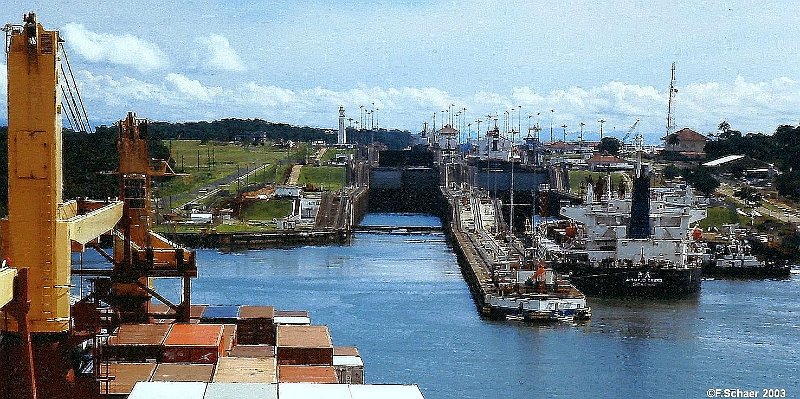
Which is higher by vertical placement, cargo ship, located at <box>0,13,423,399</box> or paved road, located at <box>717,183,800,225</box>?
cargo ship, located at <box>0,13,423,399</box>

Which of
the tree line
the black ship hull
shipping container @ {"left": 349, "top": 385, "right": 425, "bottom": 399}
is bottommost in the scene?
the black ship hull

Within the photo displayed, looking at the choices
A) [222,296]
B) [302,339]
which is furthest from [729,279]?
[302,339]

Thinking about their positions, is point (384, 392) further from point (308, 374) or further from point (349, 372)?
point (349, 372)

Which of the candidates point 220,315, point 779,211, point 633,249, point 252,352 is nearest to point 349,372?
point 252,352

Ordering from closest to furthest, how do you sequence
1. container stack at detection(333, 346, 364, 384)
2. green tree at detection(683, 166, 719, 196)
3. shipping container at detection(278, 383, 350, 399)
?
shipping container at detection(278, 383, 350, 399) < container stack at detection(333, 346, 364, 384) < green tree at detection(683, 166, 719, 196)

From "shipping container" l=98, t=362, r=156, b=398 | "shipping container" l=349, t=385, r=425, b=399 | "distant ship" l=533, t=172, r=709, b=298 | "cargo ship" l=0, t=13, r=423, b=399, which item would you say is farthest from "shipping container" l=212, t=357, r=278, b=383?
"distant ship" l=533, t=172, r=709, b=298

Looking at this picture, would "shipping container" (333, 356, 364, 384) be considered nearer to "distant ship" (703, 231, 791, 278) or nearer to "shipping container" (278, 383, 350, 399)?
"shipping container" (278, 383, 350, 399)
